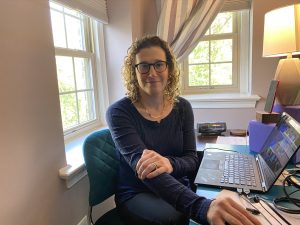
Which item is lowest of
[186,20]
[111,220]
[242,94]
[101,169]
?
[111,220]

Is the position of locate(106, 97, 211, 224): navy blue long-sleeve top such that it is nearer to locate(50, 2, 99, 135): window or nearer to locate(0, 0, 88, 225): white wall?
locate(0, 0, 88, 225): white wall

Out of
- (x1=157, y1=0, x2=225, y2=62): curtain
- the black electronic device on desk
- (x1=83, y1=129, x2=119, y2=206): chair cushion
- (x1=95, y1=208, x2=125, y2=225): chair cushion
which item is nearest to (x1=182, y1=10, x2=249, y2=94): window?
(x1=157, y1=0, x2=225, y2=62): curtain

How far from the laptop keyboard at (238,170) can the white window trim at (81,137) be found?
76cm

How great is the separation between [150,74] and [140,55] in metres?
0.11

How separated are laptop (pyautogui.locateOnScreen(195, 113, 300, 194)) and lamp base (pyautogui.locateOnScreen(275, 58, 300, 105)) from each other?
0.26 m

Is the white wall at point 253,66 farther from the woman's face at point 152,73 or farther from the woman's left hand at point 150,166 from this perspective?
the woman's left hand at point 150,166

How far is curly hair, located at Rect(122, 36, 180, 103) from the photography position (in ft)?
4.16

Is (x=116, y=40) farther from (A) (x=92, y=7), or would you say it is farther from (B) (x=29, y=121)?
(B) (x=29, y=121)

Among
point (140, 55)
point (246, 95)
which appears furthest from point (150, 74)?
→ point (246, 95)

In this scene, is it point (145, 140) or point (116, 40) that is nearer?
point (145, 140)

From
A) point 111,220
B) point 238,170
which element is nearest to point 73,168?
point 111,220

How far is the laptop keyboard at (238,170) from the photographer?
893 millimetres

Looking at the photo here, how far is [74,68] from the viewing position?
1.76m

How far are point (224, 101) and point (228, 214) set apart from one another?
1.82 meters
